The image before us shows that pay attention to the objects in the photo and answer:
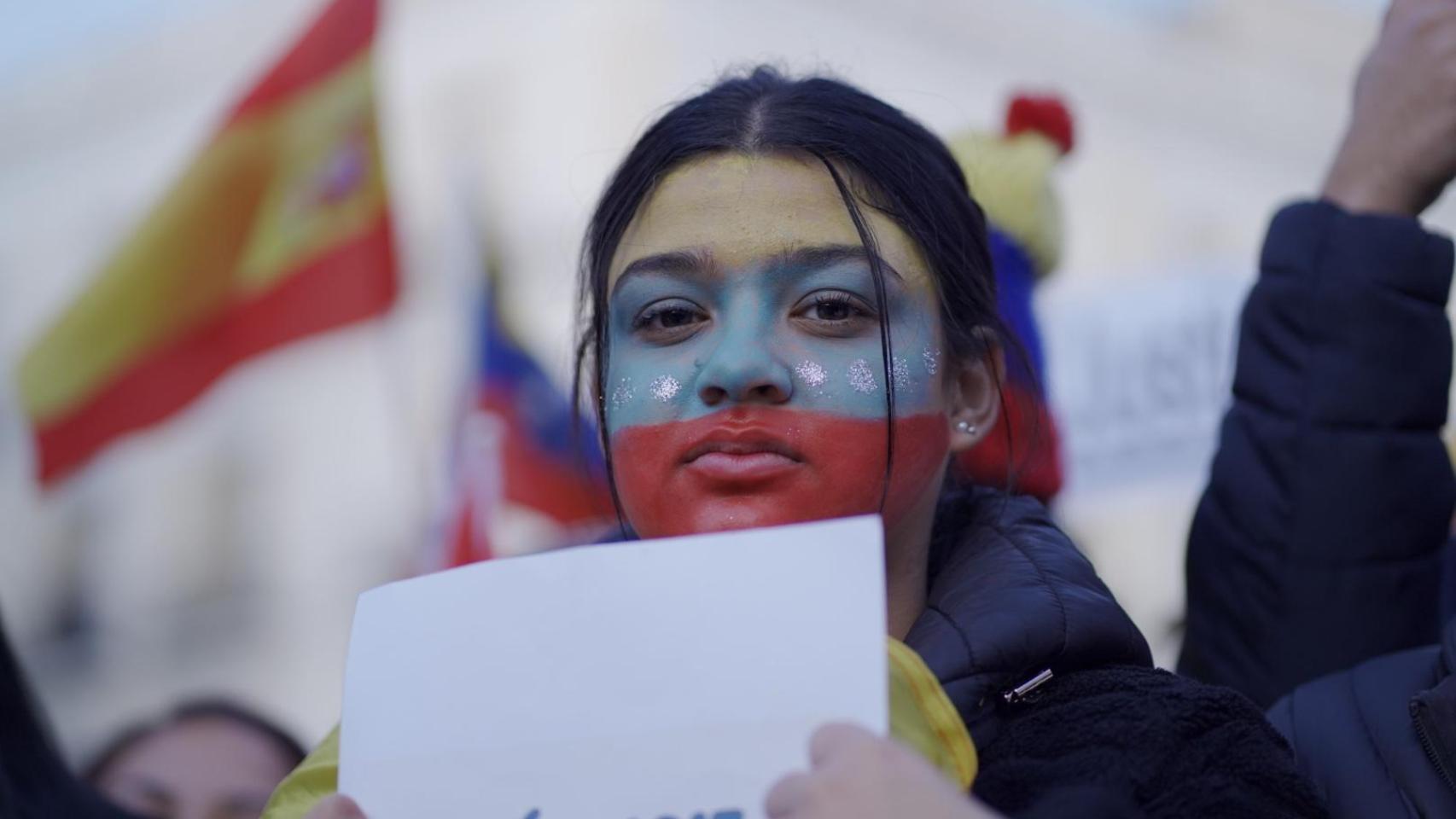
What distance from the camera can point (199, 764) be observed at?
3.48 metres

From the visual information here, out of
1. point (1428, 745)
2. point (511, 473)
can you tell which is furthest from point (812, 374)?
point (511, 473)

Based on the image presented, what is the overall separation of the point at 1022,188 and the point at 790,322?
130 centimetres

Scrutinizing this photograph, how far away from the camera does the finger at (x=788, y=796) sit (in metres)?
1.44

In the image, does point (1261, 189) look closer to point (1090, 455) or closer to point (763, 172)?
point (1090, 455)

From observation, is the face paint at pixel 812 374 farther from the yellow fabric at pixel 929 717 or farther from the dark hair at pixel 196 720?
the dark hair at pixel 196 720

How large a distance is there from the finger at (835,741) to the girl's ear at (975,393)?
70 cm

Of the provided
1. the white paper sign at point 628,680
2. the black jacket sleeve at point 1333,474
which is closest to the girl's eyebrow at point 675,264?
the white paper sign at point 628,680

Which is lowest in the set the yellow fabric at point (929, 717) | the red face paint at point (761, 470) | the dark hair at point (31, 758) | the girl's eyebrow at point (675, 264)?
the dark hair at point (31, 758)

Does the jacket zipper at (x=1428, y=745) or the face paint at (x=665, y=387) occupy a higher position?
the face paint at (x=665, y=387)

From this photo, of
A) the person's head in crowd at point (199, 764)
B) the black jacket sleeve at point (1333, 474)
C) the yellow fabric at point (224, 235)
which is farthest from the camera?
the yellow fabric at point (224, 235)

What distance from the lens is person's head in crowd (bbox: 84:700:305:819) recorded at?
3420 millimetres

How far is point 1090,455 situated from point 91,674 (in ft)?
52.8

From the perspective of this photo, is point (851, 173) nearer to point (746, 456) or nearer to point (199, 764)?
point (746, 456)

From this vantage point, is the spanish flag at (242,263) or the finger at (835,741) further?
the spanish flag at (242,263)
